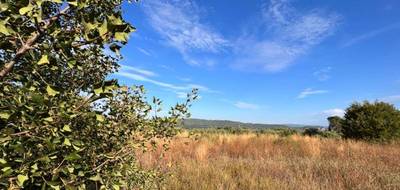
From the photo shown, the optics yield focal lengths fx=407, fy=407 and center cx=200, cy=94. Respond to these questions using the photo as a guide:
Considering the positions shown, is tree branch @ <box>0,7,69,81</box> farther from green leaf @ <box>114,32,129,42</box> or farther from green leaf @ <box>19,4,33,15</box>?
green leaf @ <box>114,32,129,42</box>

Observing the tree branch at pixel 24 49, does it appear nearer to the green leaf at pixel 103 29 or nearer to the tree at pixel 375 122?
the green leaf at pixel 103 29

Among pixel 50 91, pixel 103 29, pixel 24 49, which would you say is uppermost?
pixel 103 29

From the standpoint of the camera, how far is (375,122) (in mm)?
21484

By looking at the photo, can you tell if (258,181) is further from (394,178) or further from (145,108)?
(145,108)

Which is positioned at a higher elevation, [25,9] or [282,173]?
[25,9]

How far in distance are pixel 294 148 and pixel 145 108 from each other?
14.5 meters

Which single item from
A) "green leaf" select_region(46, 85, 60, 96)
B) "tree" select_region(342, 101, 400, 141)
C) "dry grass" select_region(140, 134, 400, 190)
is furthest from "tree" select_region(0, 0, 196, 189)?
"tree" select_region(342, 101, 400, 141)

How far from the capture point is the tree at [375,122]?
2128 cm

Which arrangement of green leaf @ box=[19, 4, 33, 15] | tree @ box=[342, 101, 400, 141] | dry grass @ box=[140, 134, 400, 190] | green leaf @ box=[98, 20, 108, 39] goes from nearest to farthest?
green leaf @ box=[19, 4, 33, 15]
green leaf @ box=[98, 20, 108, 39]
dry grass @ box=[140, 134, 400, 190]
tree @ box=[342, 101, 400, 141]

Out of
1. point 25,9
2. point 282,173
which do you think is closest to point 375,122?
point 282,173

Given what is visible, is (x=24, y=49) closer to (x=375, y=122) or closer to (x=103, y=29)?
(x=103, y=29)

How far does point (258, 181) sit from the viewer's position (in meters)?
8.09

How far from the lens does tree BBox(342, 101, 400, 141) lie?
21.3m

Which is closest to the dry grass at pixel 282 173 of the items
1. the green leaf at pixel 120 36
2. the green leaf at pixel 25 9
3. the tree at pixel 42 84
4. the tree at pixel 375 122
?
the tree at pixel 42 84
